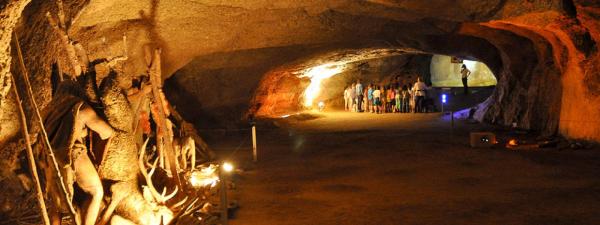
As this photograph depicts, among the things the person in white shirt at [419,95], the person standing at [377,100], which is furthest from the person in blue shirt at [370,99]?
the person in white shirt at [419,95]

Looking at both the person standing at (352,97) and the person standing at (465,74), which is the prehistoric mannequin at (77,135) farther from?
the person standing at (465,74)

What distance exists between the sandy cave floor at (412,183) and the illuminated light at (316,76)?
23.6 ft

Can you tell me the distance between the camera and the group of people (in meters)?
22.9

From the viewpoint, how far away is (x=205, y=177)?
30.3 feet

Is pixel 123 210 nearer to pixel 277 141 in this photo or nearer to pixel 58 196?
pixel 58 196

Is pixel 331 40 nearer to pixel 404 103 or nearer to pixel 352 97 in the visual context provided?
pixel 404 103

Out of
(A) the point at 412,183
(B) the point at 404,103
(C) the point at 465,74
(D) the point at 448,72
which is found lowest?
(A) the point at 412,183

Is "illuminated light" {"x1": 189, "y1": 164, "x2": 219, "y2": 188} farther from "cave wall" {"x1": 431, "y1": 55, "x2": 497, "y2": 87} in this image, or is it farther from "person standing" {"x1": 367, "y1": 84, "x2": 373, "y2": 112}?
"cave wall" {"x1": 431, "y1": 55, "x2": 497, "y2": 87}

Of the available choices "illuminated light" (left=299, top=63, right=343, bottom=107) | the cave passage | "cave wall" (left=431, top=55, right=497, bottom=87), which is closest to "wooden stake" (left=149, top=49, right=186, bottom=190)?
the cave passage

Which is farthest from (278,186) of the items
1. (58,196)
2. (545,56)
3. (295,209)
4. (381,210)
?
(545,56)

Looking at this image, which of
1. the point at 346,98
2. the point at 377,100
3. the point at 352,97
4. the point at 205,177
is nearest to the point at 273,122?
the point at 377,100

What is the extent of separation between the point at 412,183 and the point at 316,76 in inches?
616

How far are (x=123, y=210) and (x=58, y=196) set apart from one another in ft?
2.96

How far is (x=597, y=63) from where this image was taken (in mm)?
12023
